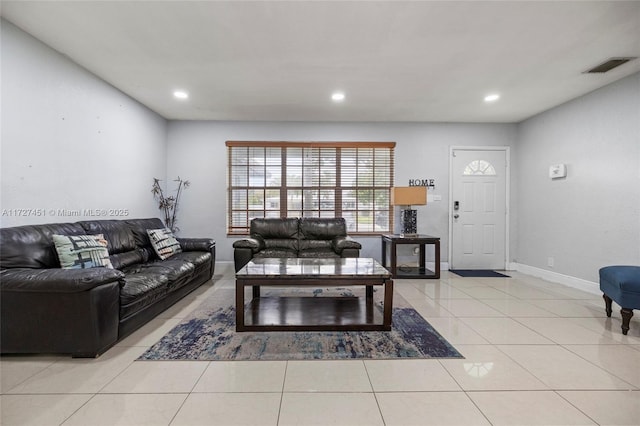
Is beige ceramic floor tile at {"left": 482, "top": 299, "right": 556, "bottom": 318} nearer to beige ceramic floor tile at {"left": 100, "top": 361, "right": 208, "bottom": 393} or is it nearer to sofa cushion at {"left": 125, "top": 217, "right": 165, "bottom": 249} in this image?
beige ceramic floor tile at {"left": 100, "top": 361, "right": 208, "bottom": 393}

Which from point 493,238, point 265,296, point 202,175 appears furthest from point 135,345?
point 493,238

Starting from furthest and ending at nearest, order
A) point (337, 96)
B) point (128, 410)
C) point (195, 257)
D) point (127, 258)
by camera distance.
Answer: point (337, 96) < point (195, 257) < point (127, 258) < point (128, 410)

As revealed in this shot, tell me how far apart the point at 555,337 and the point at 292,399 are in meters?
2.27

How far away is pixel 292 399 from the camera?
65.0 inches

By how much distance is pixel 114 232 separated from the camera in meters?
3.32

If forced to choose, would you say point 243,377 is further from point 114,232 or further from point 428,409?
point 114,232

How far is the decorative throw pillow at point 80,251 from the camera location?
2.45 meters

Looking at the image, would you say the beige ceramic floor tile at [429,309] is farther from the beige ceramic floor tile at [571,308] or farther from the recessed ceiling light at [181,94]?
the recessed ceiling light at [181,94]

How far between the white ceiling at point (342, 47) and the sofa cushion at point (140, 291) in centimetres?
214

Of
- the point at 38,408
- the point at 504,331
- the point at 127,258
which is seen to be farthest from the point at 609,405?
the point at 127,258

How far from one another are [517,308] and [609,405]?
1.66m

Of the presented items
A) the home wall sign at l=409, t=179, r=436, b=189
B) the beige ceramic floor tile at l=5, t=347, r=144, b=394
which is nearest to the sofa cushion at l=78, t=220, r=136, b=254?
the beige ceramic floor tile at l=5, t=347, r=144, b=394

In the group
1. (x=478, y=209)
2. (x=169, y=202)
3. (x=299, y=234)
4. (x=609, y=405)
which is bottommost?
(x=609, y=405)

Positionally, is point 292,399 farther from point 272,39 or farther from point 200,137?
point 200,137
